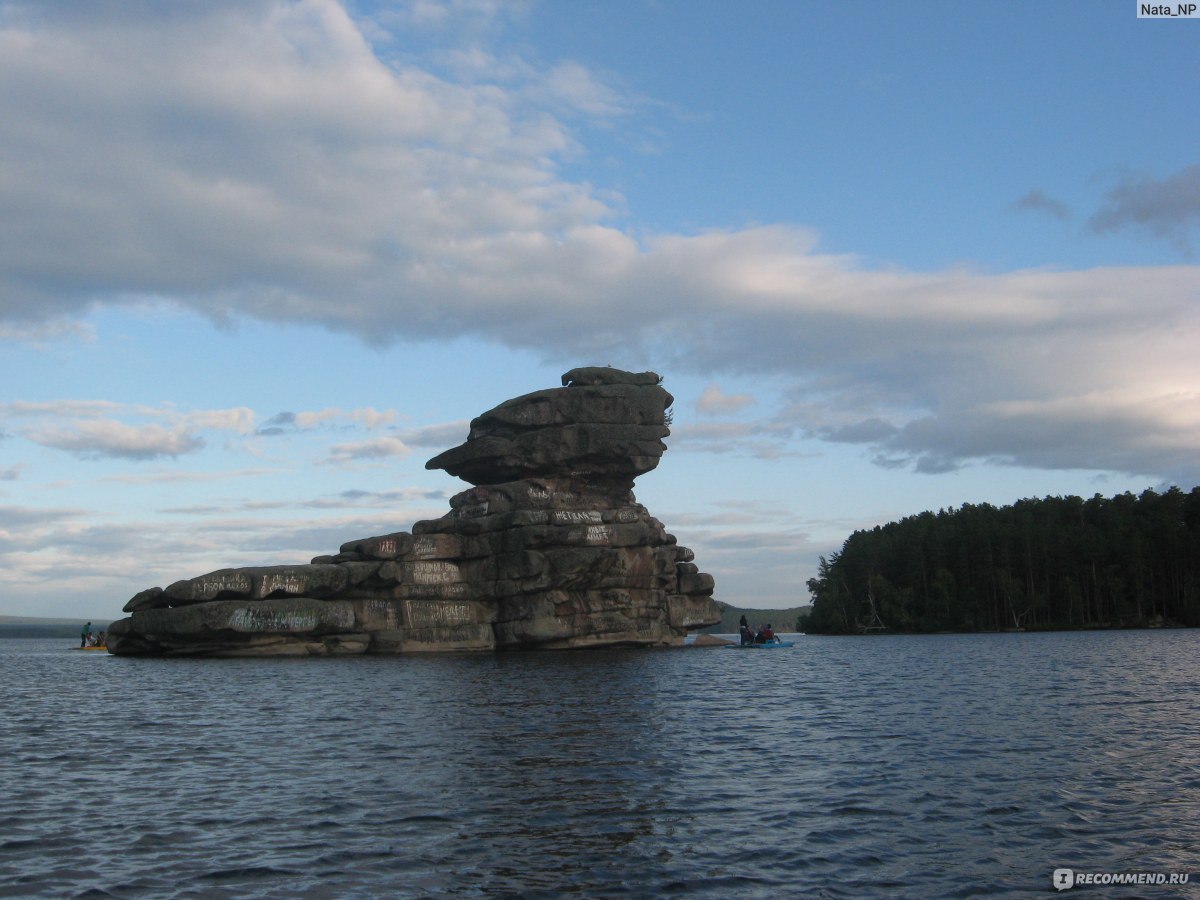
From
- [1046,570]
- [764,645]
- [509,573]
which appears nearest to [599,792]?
[509,573]

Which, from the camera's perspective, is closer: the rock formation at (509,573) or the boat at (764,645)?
the rock formation at (509,573)

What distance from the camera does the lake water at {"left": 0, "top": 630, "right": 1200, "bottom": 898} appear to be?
1689cm

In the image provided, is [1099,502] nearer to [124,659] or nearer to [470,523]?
[470,523]

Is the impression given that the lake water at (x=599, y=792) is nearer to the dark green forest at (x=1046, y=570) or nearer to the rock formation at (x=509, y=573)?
the rock formation at (x=509, y=573)

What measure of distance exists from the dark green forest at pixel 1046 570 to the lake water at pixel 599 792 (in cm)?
10119

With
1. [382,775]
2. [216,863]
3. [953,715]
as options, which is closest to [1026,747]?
[953,715]

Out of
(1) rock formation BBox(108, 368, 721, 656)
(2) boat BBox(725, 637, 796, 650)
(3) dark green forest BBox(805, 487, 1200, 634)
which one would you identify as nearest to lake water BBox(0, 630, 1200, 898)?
(1) rock formation BBox(108, 368, 721, 656)

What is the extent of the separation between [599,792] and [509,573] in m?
64.7

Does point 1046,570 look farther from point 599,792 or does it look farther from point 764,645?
point 599,792

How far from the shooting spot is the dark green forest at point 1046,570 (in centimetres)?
13850

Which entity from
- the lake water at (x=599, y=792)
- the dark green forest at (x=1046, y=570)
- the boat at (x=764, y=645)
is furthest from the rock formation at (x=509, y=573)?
the dark green forest at (x=1046, y=570)

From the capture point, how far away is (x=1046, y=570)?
472ft

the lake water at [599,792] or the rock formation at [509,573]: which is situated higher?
the rock formation at [509,573]

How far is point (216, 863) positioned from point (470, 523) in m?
73.1
